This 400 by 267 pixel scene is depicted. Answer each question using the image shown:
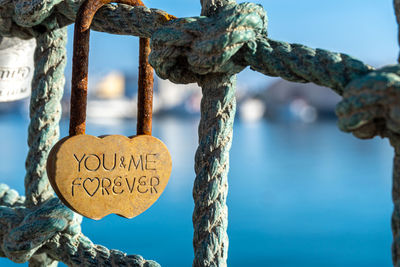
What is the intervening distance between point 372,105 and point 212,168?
0.18 m

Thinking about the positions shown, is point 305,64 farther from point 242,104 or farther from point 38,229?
point 242,104

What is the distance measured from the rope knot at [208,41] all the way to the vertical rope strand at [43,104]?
20cm

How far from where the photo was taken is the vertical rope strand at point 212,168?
516mm

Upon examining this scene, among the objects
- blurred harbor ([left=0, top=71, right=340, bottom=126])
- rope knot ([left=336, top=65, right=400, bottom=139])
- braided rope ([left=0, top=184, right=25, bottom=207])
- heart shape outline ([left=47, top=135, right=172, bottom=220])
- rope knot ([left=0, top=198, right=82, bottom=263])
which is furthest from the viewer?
blurred harbor ([left=0, top=71, right=340, bottom=126])

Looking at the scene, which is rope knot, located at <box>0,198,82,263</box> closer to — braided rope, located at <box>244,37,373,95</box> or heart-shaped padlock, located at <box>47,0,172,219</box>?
heart-shaped padlock, located at <box>47,0,172,219</box>

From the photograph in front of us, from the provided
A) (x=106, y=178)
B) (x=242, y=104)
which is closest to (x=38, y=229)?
(x=106, y=178)

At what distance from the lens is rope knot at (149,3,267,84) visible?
467 millimetres

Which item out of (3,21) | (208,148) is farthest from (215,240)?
(3,21)

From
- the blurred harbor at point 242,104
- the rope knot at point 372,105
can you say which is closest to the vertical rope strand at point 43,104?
the rope knot at point 372,105

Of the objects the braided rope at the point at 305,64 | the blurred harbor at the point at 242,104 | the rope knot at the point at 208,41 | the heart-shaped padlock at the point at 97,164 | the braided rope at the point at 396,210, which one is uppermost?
the blurred harbor at the point at 242,104

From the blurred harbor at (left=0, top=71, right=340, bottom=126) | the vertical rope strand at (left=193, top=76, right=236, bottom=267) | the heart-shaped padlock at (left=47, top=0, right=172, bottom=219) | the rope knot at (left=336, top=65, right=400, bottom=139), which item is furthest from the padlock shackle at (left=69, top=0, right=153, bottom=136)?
the blurred harbor at (left=0, top=71, right=340, bottom=126)

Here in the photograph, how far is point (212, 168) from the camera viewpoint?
20.4 inches

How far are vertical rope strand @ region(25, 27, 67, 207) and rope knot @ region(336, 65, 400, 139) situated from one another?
15.0 inches

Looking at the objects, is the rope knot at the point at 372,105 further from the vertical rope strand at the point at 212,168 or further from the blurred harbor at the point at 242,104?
the blurred harbor at the point at 242,104
